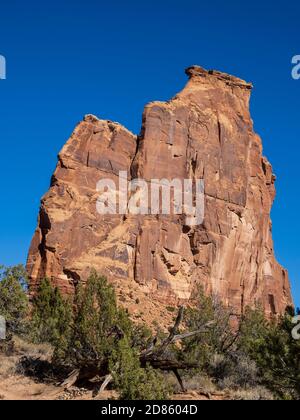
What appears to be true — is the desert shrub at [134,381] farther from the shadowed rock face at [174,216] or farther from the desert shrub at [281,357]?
the shadowed rock face at [174,216]

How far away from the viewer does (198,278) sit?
62438 millimetres

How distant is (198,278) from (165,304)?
21.8 ft

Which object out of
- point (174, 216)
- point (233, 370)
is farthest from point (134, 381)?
point (174, 216)

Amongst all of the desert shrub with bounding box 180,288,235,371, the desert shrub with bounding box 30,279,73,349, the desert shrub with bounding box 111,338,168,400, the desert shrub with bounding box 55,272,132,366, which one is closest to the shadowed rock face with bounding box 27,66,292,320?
the desert shrub with bounding box 30,279,73,349

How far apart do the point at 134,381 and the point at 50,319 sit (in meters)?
17.5

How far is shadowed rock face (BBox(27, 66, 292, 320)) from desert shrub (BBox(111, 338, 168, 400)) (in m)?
36.8

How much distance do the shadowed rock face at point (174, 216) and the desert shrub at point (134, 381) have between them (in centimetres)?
3679

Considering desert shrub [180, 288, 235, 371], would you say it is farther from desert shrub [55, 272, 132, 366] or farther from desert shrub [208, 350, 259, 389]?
desert shrub [55, 272, 132, 366]

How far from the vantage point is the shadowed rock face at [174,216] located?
56.3m

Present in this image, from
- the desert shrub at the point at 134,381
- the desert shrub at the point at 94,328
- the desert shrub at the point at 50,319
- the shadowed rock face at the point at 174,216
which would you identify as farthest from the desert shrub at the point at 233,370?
the shadowed rock face at the point at 174,216

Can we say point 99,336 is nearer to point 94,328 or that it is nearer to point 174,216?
point 94,328

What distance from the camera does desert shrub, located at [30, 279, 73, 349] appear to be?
2123 cm

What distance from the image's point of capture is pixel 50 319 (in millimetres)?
31578
